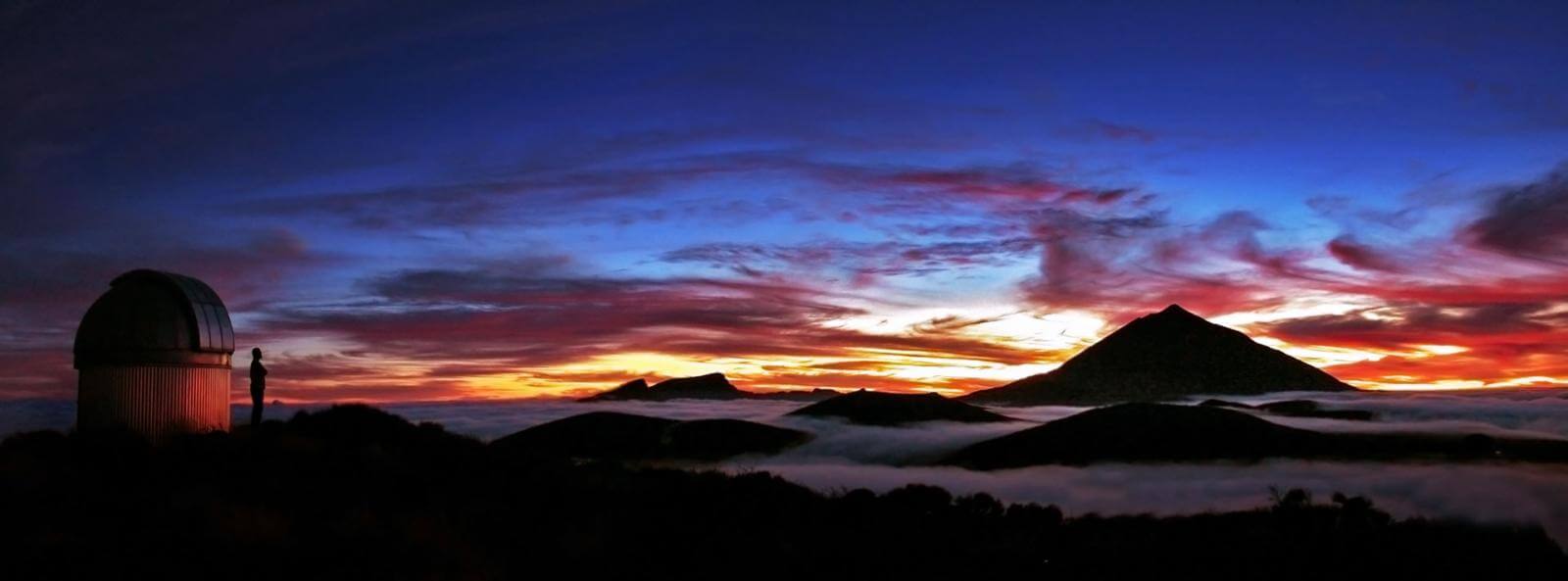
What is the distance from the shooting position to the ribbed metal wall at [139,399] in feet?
93.2

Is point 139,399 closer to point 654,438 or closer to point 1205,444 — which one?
point 1205,444

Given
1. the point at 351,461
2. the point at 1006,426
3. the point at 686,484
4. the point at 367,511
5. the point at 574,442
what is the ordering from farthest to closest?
the point at 1006,426, the point at 574,442, the point at 686,484, the point at 351,461, the point at 367,511

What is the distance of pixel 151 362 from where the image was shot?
28.6 m

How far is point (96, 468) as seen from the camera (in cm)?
2627

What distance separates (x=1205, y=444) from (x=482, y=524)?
13735cm

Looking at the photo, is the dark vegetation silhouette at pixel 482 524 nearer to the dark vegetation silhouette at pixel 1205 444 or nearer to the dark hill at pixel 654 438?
the dark vegetation silhouette at pixel 1205 444

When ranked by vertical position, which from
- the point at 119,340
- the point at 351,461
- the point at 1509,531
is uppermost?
the point at 119,340

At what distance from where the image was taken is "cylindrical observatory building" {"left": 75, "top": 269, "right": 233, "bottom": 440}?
28531mm

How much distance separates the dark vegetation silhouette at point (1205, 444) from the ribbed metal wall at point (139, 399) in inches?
5085

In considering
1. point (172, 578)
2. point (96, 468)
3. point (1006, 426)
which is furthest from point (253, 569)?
point (1006, 426)

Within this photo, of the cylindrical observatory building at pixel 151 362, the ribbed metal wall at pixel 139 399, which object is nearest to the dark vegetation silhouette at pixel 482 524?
the ribbed metal wall at pixel 139 399

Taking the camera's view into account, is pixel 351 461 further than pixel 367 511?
Yes

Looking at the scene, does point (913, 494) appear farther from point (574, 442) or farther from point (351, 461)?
point (574, 442)

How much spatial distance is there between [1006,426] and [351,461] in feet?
578
